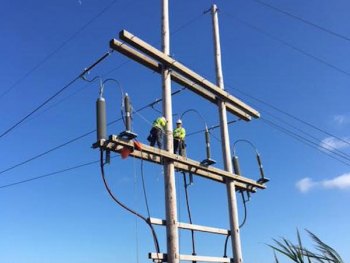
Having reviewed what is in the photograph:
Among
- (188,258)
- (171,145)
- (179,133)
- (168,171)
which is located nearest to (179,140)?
(179,133)

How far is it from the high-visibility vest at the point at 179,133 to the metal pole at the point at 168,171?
739 millimetres

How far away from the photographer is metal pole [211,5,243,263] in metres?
9.55

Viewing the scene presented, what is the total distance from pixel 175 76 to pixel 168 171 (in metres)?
2.36

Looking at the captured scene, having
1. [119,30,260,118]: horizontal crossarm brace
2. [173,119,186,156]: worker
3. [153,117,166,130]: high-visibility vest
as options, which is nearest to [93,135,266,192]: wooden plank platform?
[173,119,186,156]: worker

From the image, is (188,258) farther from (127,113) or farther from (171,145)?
(127,113)

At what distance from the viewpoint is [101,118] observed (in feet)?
24.8

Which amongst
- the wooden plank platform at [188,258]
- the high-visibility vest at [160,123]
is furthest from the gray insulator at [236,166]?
the high-visibility vest at [160,123]

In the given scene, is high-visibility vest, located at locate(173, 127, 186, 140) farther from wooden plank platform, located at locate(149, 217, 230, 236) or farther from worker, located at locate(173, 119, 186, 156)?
wooden plank platform, located at locate(149, 217, 230, 236)

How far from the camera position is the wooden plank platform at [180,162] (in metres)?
7.52

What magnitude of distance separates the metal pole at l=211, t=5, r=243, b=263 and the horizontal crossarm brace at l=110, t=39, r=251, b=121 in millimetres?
450

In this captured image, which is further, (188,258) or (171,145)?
Answer: (171,145)

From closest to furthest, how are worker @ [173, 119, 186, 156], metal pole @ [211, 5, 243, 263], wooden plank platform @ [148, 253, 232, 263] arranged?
wooden plank platform @ [148, 253, 232, 263] < worker @ [173, 119, 186, 156] < metal pole @ [211, 5, 243, 263]

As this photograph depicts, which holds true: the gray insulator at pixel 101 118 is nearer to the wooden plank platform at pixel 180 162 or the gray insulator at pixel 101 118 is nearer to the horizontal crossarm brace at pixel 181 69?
the wooden plank platform at pixel 180 162

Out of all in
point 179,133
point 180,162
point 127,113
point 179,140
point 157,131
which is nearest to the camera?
point 127,113
